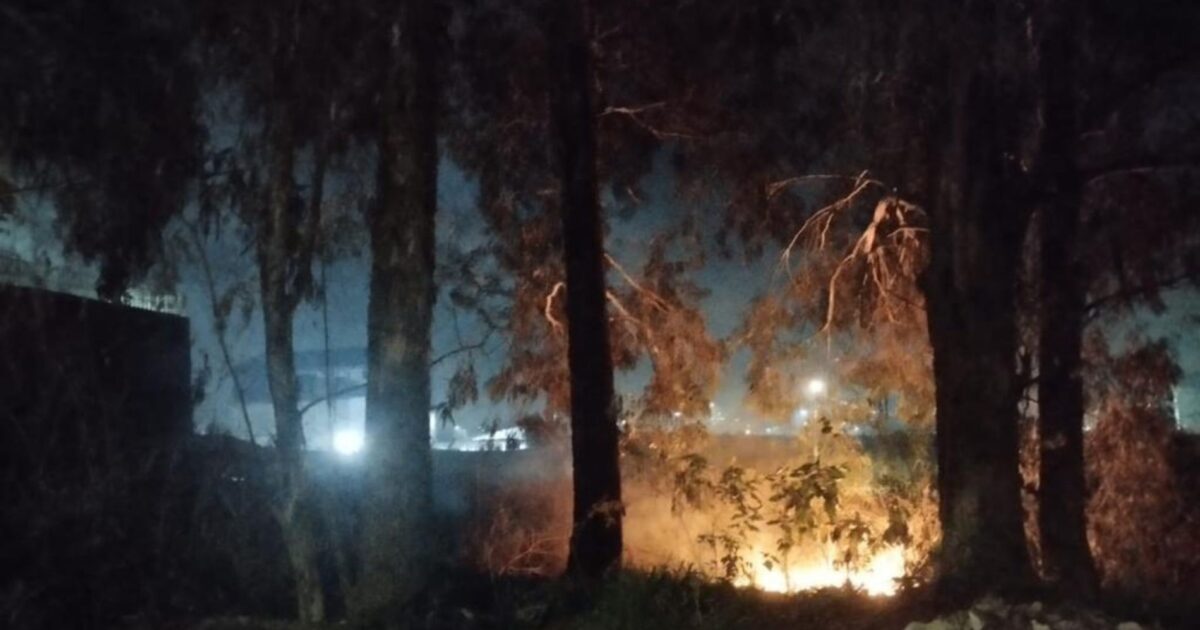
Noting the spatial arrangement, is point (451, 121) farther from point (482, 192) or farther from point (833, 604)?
point (833, 604)

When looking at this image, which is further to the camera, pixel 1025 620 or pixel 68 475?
pixel 68 475

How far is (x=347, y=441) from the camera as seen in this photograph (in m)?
15.9

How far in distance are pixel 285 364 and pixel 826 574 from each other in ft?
18.9

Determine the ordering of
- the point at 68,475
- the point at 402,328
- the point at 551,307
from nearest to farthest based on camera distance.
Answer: the point at 402,328 < the point at 68,475 < the point at 551,307

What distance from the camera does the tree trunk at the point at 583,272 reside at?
14.6m

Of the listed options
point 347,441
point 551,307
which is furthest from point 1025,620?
point 551,307

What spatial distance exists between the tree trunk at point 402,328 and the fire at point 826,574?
3.25 meters

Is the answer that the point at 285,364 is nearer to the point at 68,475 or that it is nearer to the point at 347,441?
the point at 68,475

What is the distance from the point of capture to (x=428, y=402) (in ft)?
38.9

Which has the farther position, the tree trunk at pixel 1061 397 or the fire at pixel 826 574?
the tree trunk at pixel 1061 397

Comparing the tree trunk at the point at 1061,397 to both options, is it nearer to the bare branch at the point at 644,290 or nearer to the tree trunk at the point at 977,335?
the tree trunk at the point at 977,335

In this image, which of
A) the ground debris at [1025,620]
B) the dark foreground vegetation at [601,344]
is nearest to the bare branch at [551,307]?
the dark foreground vegetation at [601,344]

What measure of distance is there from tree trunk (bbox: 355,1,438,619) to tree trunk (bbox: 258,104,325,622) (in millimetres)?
499

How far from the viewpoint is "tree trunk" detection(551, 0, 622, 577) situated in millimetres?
14625
